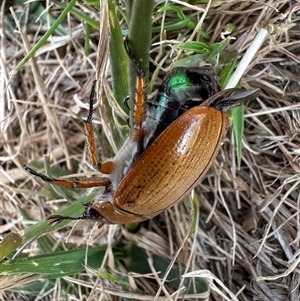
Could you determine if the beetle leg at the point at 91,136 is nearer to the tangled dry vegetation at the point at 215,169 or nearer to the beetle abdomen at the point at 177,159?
the beetle abdomen at the point at 177,159

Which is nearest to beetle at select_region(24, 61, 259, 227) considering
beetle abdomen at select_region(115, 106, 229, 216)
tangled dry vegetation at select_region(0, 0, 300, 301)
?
beetle abdomen at select_region(115, 106, 229, 216)

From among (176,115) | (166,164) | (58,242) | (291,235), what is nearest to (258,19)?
(176,115)

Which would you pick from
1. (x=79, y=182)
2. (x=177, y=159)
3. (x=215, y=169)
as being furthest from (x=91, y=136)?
(x=215, y=169)

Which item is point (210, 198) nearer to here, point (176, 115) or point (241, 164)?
point (241, 164)

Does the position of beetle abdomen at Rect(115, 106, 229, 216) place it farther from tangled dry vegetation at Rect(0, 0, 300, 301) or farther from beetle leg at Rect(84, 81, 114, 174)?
tangled dry vegetation at Rect(0, 0, 300, 301)

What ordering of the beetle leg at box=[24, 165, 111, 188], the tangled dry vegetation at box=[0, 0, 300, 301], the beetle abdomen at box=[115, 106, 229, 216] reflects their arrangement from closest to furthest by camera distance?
the beetle abdomen at box=[115, 106, 229, 216] < the beetle leg at box=[24, 165, 111, 188] < the tangled dry vegetation at box=[0, 0, 300, 301]

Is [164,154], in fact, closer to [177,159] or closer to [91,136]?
[177,159]
